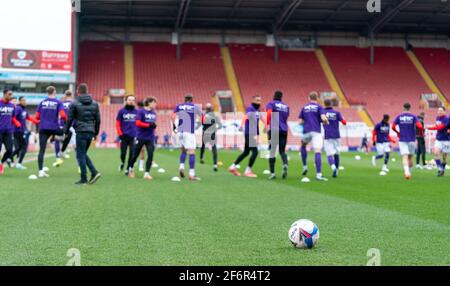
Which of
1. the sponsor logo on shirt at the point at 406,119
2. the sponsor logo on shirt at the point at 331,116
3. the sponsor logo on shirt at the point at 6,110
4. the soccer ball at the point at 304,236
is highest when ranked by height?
the sponsor logo on shirt at the point at 6,110

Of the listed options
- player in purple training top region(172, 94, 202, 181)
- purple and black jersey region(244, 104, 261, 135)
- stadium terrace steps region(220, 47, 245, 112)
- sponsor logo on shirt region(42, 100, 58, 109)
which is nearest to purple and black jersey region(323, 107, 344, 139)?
purple and black jersey region(244, 104, 261, 135)

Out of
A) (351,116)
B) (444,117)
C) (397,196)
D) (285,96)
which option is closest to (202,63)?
(285,96)

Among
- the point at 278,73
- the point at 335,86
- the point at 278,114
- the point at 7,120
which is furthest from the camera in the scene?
the point at 278,73

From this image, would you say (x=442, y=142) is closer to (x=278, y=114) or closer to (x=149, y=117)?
(x=278, y=114)

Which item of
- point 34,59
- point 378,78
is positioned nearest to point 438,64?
point 378,78

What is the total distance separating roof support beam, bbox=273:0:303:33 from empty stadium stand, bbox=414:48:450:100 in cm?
1395

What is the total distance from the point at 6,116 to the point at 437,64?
46667 millimetres

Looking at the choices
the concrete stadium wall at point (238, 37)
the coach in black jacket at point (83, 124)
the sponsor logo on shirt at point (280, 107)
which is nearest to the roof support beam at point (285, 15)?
the concrete stadium wall at point (238, 37)

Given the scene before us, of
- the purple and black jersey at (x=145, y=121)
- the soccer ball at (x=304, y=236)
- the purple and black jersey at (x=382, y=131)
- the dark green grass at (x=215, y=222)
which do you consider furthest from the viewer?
the purple and black jersey at (x=382, y=131)

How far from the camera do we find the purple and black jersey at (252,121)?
14672 millimetres

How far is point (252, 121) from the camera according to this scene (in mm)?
14766

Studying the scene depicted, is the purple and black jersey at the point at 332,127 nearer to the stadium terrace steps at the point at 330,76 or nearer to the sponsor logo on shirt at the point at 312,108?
the sponsor logo on shirt at the point at 312,108
